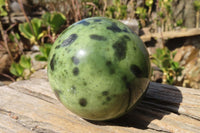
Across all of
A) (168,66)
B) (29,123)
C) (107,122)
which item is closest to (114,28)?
(107,122)

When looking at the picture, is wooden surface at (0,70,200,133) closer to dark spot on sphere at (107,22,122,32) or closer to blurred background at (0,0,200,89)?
dark spot on sphere at (107,22,122,32)

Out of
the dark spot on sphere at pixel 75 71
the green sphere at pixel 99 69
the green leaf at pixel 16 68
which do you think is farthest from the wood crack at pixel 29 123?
the green leaf at pixel 16 68

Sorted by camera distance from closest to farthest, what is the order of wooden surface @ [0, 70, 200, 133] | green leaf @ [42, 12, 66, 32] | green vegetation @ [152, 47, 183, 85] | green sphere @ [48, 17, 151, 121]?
green sphere @ [48, 17, 151, 121]
wooden surface @ [0, 70, 200, 133]
green vegetation @ [152, 47, 183, 85]
green leaf @ [42, 12, 66, 32]

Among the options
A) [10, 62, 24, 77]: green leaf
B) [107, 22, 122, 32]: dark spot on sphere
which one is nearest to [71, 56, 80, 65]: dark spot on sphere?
[107, 22, 122, 32]: dark spot on sphere

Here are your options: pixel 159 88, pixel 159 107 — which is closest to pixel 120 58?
pixel 159 107

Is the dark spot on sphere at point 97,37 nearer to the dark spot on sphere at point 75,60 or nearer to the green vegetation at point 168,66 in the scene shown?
the dark spot on sphere at point 75,60

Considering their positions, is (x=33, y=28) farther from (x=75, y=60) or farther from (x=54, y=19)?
(x=75, y=60)
